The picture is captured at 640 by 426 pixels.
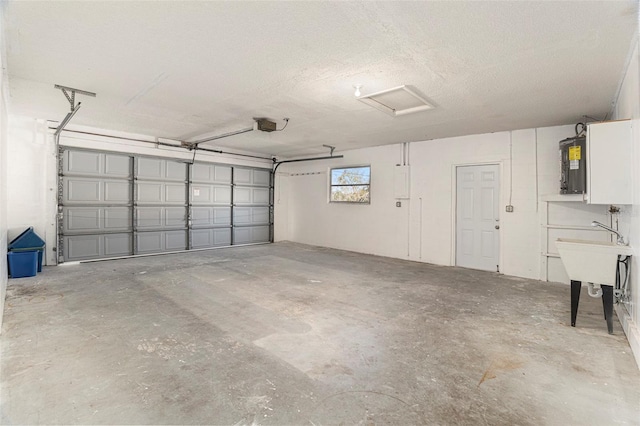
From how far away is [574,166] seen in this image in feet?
14.0

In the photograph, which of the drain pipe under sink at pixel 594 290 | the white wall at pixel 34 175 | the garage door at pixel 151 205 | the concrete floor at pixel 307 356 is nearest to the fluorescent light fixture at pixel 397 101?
the concrete floor at pixel 307 356

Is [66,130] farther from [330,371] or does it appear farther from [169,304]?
[330,371]

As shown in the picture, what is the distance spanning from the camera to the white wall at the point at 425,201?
208 inches

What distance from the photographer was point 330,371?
229 centimetres

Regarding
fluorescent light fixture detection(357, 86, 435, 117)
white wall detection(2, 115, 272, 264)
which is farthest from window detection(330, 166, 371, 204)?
white wall detection(2, 115, 272, 264)

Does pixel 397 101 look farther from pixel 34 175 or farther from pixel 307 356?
pixel 34 175

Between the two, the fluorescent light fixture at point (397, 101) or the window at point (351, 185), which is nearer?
the fluorescent light fixture at point (397, 101)

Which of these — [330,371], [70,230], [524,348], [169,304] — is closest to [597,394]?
[524,348]

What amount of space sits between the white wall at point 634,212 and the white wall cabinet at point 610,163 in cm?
13

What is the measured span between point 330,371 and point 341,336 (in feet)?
2.03

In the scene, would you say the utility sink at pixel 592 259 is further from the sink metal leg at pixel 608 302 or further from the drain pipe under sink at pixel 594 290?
the drain pipe under sink at pixel 594 290

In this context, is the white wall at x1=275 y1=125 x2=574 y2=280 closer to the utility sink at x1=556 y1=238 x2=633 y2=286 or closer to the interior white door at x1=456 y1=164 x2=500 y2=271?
the interior white door at x1=456 y1=164 x2=500 y2=271

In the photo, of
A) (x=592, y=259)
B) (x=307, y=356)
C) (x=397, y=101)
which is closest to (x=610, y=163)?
(x=592, y=259)

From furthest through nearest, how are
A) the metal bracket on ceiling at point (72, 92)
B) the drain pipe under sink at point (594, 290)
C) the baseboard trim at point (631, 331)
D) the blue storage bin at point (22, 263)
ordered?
the blue storage bin at point (22, 263) < the metal bracket on ceiling at point (72, 92) < the drain pipe under sink at point (594, 290) < the baseboard trim at point (631, 331)
